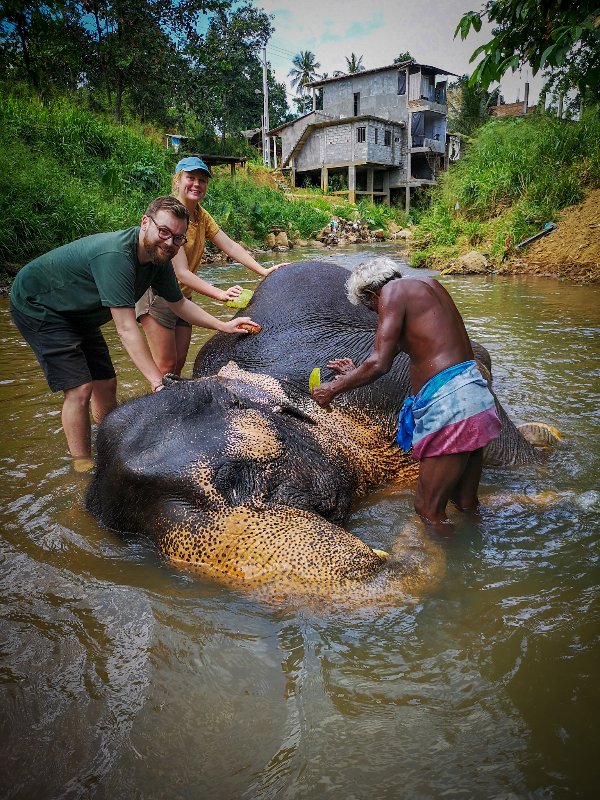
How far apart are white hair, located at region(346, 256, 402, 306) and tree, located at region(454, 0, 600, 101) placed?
1606mm

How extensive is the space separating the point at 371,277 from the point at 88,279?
1.67 meters

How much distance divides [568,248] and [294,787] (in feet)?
39.4

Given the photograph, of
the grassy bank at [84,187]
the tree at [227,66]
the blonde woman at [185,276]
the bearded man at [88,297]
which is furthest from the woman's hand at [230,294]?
the tree at [227,66]

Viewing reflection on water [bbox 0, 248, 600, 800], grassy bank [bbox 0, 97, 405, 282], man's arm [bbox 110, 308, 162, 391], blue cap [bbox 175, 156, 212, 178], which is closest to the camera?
reflection on water [bbox 0, 248, 600, 800]

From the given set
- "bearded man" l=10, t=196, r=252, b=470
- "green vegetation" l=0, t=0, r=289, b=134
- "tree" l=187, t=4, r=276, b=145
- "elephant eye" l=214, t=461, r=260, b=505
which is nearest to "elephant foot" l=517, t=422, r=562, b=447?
"bearded man" l=10, t=196, r=252, b=470

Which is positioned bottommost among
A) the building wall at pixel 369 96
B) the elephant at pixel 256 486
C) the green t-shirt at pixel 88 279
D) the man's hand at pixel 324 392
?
the elephant at pixel 256 486

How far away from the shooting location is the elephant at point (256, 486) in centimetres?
229

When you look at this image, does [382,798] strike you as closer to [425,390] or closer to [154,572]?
[154,572]

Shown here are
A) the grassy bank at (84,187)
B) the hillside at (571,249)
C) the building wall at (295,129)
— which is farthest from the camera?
the building wall at (295,129)

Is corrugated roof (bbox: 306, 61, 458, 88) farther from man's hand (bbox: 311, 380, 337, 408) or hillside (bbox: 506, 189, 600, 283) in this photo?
man's hand (bbox: 311, 380, 337, 408)

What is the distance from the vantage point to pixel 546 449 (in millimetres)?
4020

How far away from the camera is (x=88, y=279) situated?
3.66 m

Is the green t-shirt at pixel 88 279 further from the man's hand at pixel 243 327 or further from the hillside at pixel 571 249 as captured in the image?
the hillside at pixel 571 249

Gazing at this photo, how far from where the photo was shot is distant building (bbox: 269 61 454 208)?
34.0 meters
